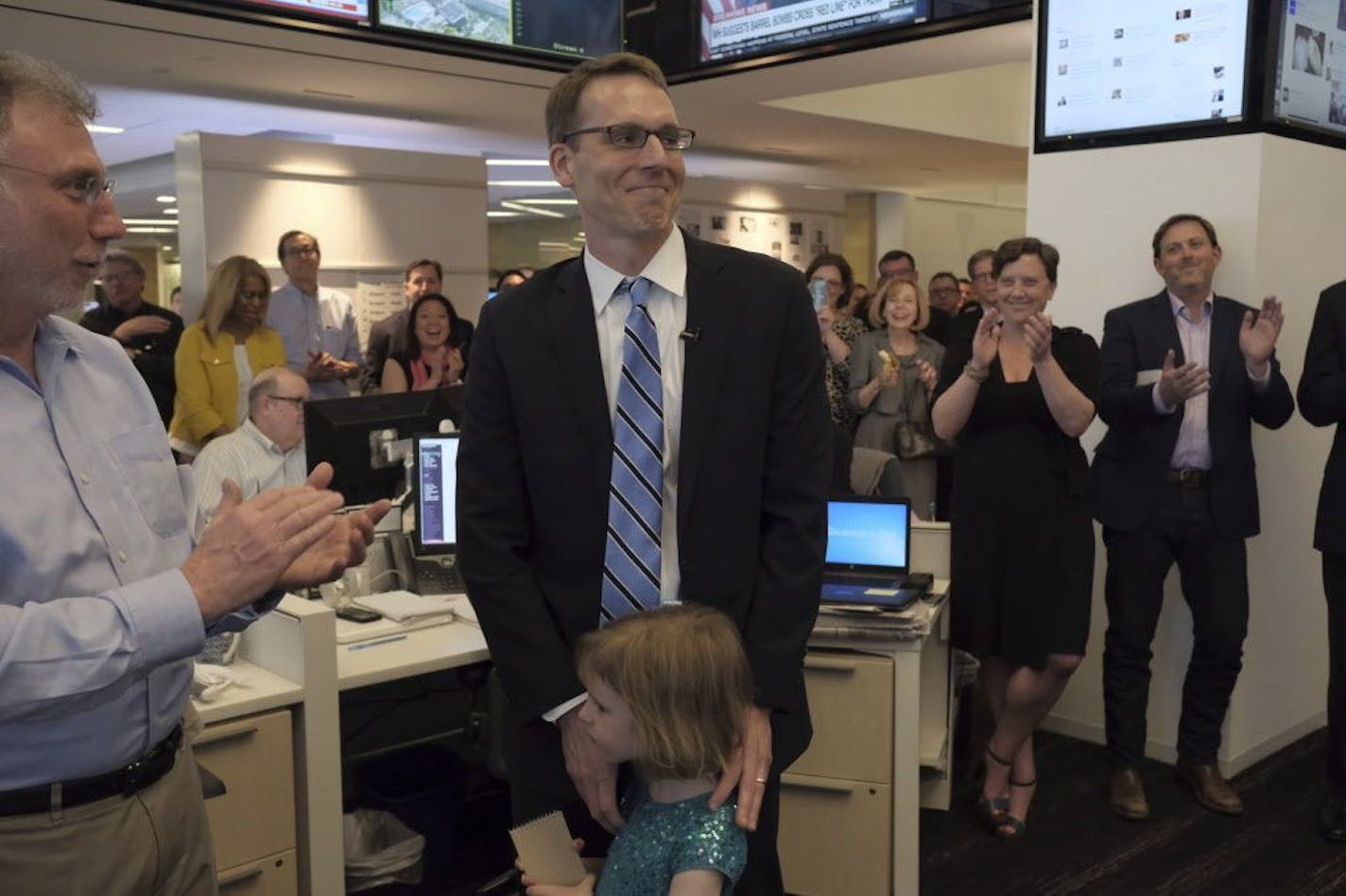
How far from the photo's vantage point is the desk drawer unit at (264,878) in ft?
8.23

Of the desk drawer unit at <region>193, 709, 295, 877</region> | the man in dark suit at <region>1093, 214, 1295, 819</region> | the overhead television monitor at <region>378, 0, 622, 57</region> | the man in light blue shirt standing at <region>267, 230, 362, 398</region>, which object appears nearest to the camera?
the desk drawer unit at <region>193, 709, 295, 877</region>

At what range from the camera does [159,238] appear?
18000 millimetres

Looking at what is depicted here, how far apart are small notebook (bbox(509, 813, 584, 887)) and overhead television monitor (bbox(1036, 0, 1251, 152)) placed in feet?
10.9

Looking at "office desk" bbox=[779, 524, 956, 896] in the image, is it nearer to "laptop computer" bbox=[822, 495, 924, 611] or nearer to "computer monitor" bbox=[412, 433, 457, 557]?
"laptop computer" bbox=[822, 495, 924, 611]

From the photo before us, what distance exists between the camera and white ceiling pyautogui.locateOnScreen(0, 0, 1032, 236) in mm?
5711

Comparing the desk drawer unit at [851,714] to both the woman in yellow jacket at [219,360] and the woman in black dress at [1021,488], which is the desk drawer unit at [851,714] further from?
the woman in yellow jacket at [219,360]

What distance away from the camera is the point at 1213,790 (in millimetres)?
3686

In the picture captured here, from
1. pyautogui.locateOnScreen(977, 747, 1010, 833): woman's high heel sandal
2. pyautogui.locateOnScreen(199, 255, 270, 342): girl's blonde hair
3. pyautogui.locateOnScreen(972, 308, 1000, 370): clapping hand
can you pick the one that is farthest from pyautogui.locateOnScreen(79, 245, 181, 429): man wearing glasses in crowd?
pyautogui.locateOnScreen(977, 747, 1010, 833): woman's high heel sandal

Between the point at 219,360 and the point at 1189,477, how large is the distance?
12.6 ft

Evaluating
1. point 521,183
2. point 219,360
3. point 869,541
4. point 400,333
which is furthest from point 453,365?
point 521,183

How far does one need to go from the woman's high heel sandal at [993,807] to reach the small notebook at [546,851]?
2.15 m

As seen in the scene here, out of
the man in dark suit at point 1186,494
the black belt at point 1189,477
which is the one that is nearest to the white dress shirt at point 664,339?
the man in dark suit at point 1186,494

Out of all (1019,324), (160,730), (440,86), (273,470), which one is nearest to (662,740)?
(160,730)

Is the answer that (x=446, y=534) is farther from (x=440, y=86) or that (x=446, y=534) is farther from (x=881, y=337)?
(x=440, y=86)
